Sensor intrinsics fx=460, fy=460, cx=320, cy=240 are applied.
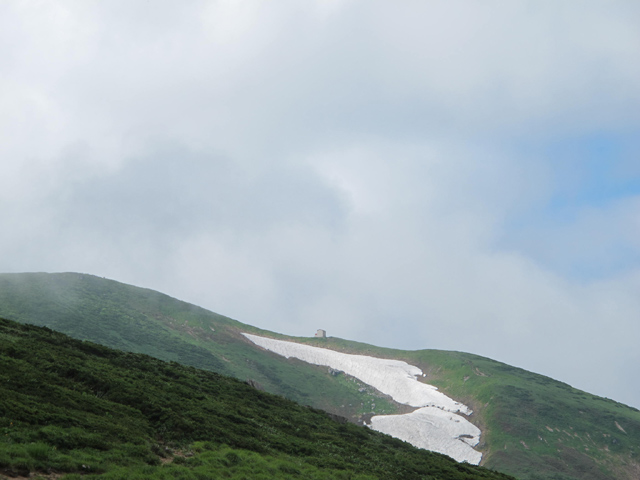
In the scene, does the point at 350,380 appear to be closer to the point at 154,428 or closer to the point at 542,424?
the point at 542,424

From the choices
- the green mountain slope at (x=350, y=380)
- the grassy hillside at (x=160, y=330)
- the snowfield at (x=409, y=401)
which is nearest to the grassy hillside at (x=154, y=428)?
the snowfield at (x=409, y=401)

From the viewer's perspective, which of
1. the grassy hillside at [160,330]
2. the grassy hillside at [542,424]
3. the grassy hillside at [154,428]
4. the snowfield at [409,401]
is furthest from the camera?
Answer: the grassy hillside at [160,330]

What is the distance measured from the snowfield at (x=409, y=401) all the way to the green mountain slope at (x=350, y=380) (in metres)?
2.32

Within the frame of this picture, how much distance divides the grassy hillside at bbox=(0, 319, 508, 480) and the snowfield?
21.6 metres

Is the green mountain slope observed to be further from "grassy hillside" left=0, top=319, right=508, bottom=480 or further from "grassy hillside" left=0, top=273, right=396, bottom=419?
"grassy hillside" left=0, top=319, right=508, bottom=480

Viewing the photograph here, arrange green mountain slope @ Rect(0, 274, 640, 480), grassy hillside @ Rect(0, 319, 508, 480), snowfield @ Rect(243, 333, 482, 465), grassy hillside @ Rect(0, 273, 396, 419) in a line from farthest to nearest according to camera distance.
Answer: grassy hillside @ Rect(0, 273, 396, 419) < snowfield @ Rect(243, 333, 482, 465) < green mountain slope @ Rect(0, 274, 640, 480) < grassy hillside @ Rect(0, 319, 508, 480)

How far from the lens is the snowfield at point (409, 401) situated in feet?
186

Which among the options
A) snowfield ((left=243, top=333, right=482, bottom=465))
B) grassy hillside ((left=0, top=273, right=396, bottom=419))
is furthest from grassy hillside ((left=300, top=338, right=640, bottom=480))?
grassy hillside ((left=0, top=273, right=396, bottom=419))

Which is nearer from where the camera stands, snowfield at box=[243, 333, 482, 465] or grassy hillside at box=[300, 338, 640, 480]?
grassy hillside at box=[300, 338, 640, 480]

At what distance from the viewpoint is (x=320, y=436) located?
30984 mm

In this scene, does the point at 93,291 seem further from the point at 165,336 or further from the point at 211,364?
the point at 211,364

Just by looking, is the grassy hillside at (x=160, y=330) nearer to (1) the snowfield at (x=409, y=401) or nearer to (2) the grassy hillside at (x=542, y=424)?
(1) the snowfield at (x=409, y=401)

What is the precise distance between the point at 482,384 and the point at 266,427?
178 ft

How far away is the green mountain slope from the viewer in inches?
→ 2169
